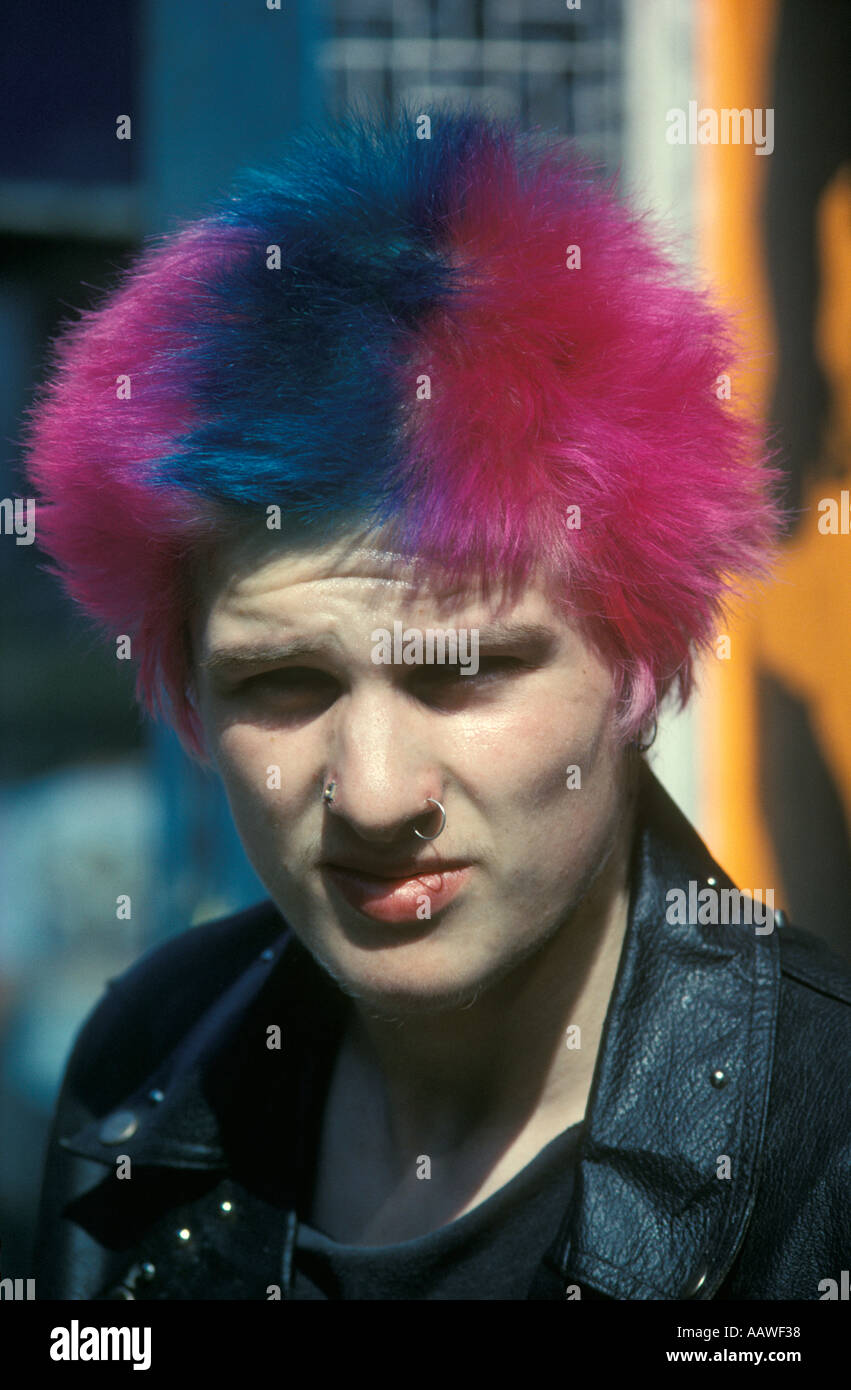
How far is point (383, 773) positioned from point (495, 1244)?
57 centimetres

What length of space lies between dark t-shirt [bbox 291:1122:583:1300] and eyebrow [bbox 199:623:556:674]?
562 millimetres

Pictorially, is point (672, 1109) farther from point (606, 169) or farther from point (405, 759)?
point (606, 169)

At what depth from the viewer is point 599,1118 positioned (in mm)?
1334

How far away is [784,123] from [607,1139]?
2.79m

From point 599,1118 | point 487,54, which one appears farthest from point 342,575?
point 487,54

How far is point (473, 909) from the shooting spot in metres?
1.28

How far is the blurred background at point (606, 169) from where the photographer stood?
3.16 metres

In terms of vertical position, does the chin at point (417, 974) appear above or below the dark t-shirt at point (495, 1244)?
above

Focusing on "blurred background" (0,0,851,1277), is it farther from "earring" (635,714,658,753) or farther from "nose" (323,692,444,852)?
"nose" (323,692,444,852)

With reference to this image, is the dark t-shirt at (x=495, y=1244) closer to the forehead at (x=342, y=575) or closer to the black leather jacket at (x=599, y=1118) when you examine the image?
the black leather jacket at (x=599, y=1118)

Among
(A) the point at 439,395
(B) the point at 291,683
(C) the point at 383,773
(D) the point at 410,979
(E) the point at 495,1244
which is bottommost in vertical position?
(E) the point at 495,1244

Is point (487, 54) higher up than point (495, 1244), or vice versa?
point (487, 54)

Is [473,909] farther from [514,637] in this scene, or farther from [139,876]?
[139,876]

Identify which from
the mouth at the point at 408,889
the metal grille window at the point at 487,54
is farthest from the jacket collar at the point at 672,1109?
the metal grille window at the point at 487,54
